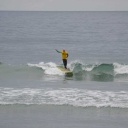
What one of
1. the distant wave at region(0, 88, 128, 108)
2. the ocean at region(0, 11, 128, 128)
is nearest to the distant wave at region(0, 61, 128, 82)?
the ocean at region(0, 11, 128, 128)

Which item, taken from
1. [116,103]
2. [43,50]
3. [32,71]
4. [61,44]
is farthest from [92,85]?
[61,44]

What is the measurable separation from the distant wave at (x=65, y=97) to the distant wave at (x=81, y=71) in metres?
5.30

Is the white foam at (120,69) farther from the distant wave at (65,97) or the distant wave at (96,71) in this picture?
the distant wave at (65,97)

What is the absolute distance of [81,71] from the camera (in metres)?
29.9

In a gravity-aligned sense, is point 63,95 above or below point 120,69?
below

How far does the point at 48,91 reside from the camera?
71.0 ft

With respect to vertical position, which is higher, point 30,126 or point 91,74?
point 91,74

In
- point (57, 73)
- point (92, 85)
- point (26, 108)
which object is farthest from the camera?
point (57, 73)

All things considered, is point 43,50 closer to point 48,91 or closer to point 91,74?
point 91,74

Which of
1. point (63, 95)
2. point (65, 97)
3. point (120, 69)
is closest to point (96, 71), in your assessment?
point (120, 69)

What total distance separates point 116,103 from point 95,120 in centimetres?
273

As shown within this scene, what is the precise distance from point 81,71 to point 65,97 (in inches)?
388

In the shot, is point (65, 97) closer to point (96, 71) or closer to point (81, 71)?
point (81, 71)

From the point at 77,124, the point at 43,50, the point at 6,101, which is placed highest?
the point at 43,50
